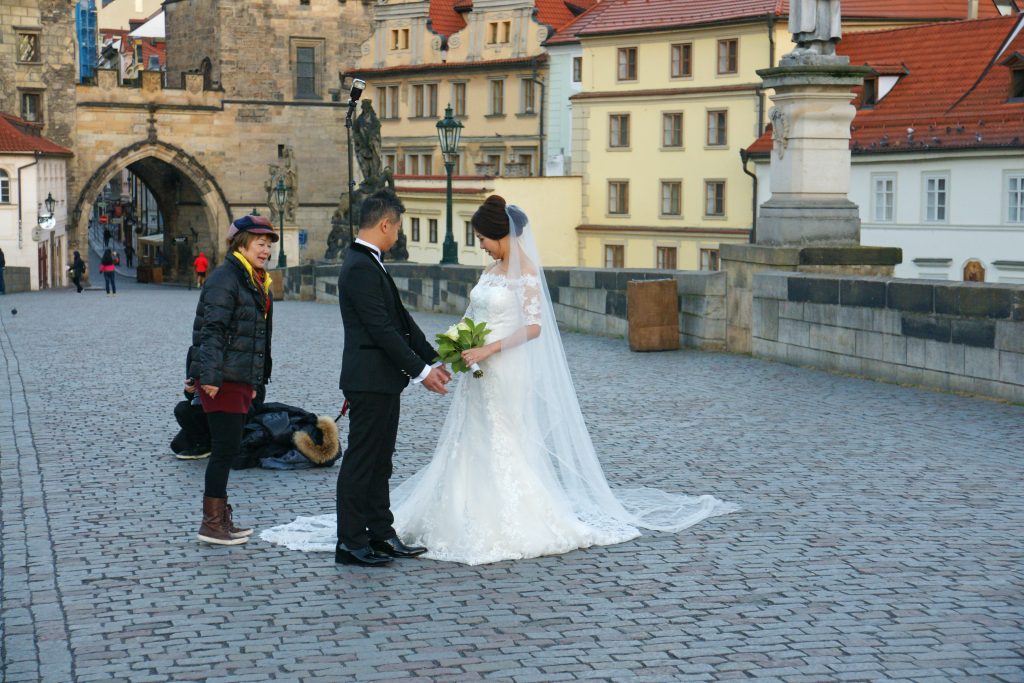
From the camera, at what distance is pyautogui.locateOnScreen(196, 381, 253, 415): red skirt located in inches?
327

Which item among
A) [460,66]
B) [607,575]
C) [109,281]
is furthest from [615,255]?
[607,575]

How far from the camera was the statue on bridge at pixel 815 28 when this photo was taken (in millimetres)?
16750

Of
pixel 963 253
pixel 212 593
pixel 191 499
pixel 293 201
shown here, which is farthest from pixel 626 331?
pixel 293 201

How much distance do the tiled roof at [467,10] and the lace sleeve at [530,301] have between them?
5325 cm

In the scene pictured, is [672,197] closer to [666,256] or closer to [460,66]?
[666,256]

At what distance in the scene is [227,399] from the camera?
27.3ft

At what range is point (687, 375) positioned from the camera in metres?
16.0

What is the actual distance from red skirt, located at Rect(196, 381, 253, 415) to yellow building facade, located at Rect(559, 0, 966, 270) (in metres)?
43.3

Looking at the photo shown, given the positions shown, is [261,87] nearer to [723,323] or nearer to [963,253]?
[963,253]

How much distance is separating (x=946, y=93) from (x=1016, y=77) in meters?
2.88

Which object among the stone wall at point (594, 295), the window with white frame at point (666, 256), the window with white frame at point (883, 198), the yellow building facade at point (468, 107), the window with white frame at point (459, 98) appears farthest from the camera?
the window with white frame at point (459, 98)

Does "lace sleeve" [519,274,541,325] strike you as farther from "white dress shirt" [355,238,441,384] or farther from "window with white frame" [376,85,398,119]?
"window with white frame" [376,85,398,119]

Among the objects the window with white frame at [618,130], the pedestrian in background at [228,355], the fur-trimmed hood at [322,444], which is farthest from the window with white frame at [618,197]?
the pedestrian in background at [228,355]

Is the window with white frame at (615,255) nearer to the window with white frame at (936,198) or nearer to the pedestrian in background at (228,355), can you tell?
the window with white frame at (936,198)
